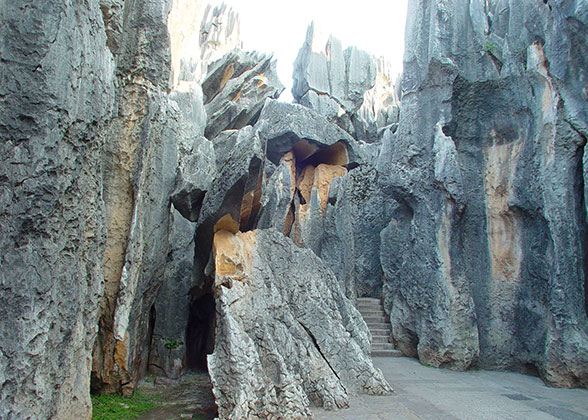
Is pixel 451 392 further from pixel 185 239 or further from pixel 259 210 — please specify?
pixel 185 239

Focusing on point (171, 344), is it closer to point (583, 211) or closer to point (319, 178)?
point (583, 211)

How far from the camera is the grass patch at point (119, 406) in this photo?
4.27 metres

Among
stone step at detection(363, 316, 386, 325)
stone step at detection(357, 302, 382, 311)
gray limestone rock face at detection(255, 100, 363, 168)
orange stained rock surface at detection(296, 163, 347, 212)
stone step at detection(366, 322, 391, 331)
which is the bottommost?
stone step at detection(366, 322, 391, 331)

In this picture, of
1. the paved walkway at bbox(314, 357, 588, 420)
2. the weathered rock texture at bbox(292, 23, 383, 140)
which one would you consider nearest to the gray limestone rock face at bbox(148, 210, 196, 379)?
the paved walkway at bbox(314, 357, 588, 420)

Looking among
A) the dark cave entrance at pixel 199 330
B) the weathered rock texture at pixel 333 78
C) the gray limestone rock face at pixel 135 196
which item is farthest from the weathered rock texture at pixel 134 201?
the weathered rock texture at pixel 333 78

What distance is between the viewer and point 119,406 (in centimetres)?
465

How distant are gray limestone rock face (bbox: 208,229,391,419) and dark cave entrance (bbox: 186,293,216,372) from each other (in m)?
1.85

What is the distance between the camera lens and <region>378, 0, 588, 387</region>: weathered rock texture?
650 centimetres

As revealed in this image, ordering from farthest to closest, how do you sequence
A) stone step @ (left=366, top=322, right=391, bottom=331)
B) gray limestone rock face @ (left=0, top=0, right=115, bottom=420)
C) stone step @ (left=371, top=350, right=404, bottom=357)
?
stone step @ (left=366, top=322, right=391, bottom=331)
stone step @ (left=371, top=350, right=404, bottom=357)
gray limestone rock face @ (left=0, top=0, right=115, bottom=420)

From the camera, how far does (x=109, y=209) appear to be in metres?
5.14

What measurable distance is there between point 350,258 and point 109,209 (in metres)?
6.70

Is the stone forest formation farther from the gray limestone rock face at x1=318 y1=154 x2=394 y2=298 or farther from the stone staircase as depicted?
the stone staircase

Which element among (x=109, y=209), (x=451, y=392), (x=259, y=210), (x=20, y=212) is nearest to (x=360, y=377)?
(x=451, y=392)

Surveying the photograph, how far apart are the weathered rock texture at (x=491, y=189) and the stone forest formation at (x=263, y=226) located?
0.11 ft
